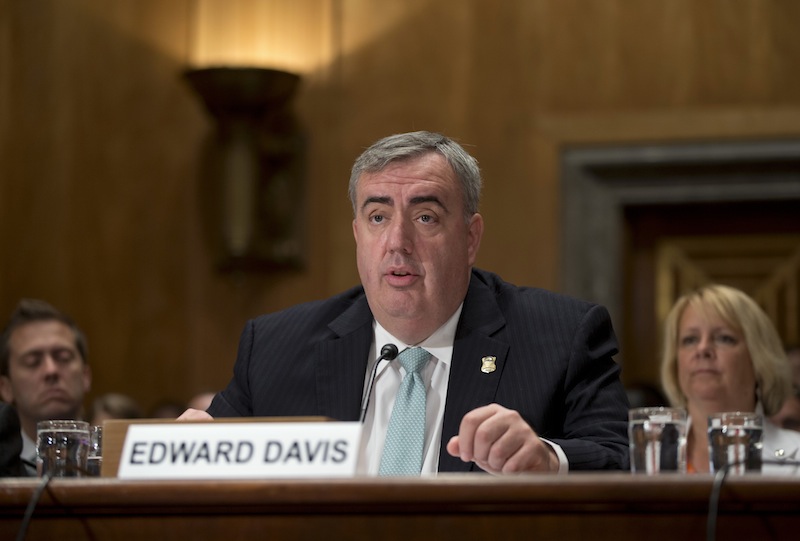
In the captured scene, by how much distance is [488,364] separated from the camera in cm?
313

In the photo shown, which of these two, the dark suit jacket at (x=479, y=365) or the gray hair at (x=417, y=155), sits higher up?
the gray hair at (x=417, y=155)

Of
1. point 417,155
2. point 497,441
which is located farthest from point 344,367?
point 497,441

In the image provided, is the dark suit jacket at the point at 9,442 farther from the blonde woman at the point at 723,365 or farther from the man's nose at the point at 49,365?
the blonde woman at the point at 723,365

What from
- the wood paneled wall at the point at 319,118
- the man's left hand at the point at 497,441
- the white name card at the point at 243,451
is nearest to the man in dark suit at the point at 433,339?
the man's left hand at the point at 497,441

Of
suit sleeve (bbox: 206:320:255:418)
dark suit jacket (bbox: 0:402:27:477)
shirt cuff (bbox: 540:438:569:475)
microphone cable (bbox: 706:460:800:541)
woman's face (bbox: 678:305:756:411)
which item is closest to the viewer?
microphone cable (bbox: 706:460:800:541)

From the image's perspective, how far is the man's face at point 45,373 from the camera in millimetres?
4652

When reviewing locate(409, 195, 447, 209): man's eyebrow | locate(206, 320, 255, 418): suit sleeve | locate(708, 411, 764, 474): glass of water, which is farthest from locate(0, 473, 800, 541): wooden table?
locate(409, 195, 447, 209): man's eyebrow

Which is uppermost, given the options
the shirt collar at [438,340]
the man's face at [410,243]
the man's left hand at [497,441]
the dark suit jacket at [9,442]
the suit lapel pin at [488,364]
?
the man's face at [410,243]

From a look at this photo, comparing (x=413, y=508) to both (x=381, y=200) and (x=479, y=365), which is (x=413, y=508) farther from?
(x=381, y=200)

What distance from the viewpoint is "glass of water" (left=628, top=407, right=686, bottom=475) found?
89.6 inches

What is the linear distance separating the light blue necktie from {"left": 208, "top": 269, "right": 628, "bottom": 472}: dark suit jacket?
6cm

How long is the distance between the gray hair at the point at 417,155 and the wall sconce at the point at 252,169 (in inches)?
122

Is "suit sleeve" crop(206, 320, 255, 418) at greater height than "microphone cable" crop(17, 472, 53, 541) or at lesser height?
greater

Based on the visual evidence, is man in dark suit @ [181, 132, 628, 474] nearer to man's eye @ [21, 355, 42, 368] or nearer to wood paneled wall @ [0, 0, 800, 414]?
man's eye @ [21, 355, 42, 368]
